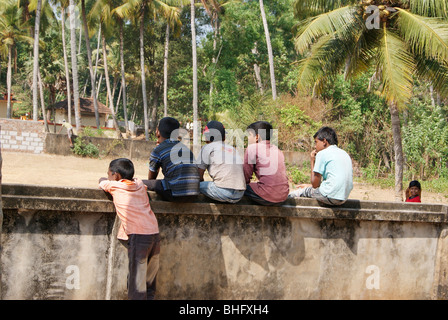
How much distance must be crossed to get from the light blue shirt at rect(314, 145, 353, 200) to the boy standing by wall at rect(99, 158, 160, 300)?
1847 millimetres

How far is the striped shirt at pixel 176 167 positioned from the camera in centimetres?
410

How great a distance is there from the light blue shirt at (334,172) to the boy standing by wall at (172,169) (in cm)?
140

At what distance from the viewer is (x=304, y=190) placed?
16.7ft

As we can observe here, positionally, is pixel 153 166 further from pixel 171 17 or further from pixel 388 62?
pixel 171 17

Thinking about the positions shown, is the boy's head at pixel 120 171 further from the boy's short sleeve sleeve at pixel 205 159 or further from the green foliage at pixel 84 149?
the green foliage at pixel 84 149

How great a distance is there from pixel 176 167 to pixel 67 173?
1306 cm

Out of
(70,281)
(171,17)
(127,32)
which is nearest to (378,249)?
(70,281)

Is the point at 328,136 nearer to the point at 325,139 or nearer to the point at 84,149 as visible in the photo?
the point at 325,139

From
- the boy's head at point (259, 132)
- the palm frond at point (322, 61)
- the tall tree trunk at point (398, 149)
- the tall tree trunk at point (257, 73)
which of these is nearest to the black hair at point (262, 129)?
the boy's head at point (259, 132)

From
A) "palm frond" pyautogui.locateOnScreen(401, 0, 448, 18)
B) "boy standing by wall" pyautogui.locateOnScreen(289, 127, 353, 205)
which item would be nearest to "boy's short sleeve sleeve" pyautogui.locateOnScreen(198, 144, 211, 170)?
"boy standing by wall" pyautogui.locateOnScreen(289, 127, 353, 205)

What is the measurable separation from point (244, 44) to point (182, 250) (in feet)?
87.0

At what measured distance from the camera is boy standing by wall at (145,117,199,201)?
13.5 ft

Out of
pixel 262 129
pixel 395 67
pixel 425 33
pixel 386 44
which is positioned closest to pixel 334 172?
pixel 262 129

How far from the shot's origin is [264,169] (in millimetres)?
4656
